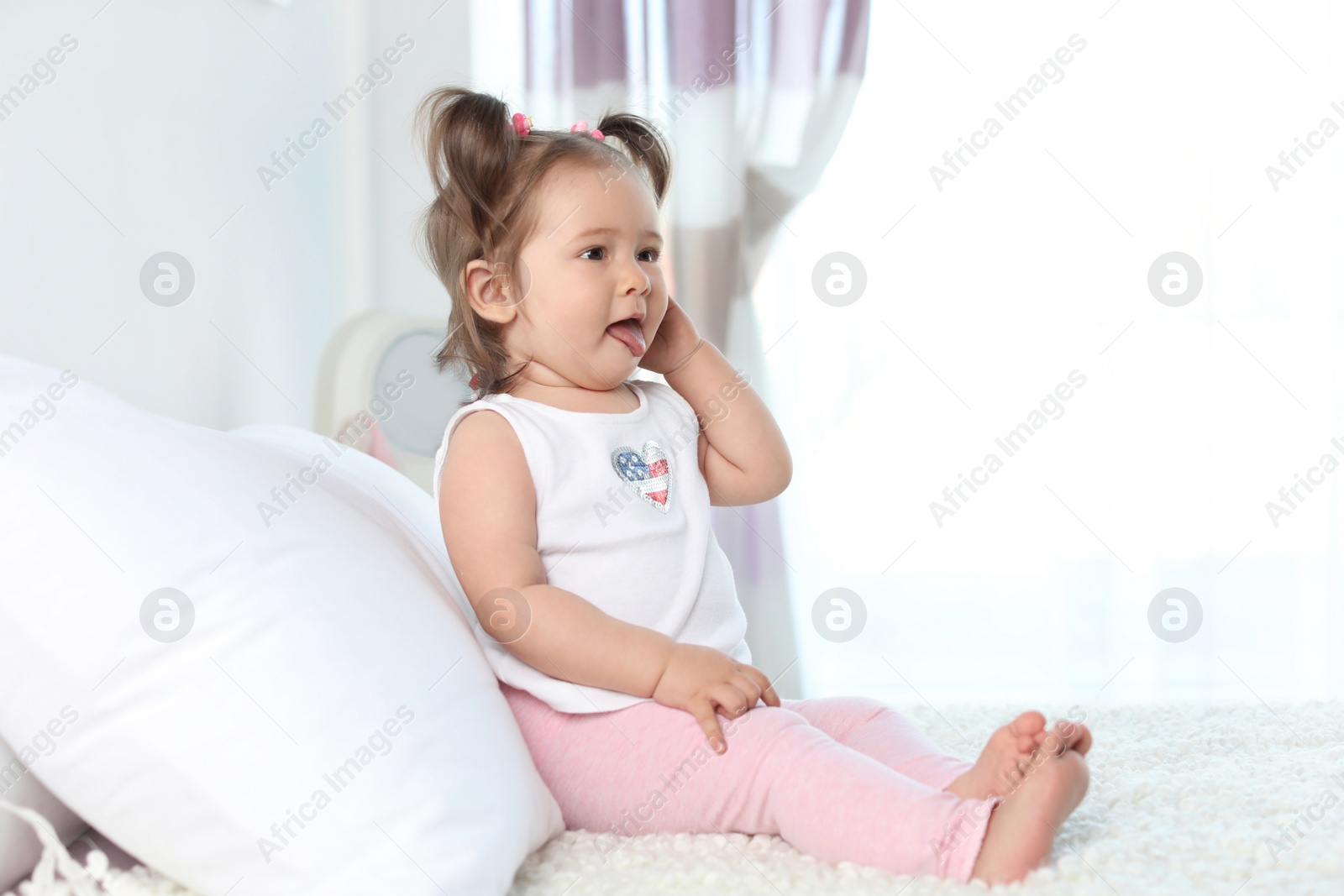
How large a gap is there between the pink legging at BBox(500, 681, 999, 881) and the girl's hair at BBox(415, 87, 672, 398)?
1.16 ft

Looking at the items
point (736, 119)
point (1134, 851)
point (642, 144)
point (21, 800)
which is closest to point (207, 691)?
point (21, 800)

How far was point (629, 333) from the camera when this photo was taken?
1.03m

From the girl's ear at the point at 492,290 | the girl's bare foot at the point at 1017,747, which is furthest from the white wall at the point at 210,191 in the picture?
the girl's bare foot at the point at 1017,747

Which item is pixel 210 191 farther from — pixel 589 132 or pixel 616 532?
pixel 616 532

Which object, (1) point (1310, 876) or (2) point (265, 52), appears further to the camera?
(2) point (265, 52)

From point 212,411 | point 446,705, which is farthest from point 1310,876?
point 212,411

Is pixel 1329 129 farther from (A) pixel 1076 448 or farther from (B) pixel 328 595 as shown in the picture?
(B) pixel 328 595

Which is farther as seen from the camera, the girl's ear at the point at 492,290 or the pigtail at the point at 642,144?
the pigtail at the point at 642,144

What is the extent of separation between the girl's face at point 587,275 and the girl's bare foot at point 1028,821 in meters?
0.53

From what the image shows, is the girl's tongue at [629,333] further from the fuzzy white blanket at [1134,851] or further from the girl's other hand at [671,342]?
the fuzzy white blanket at [1134,851]

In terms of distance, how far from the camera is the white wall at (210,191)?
1.12m

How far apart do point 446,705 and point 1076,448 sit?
164 cm

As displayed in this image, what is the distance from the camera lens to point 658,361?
1.12 m

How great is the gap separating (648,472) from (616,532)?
8 cm
